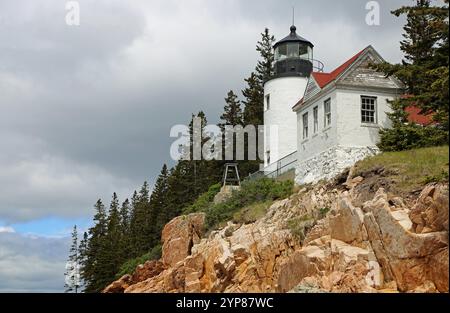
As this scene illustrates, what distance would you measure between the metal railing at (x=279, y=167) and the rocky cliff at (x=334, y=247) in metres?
5.47

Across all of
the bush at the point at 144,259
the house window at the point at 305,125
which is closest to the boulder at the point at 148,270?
the bush at the point at 144,259

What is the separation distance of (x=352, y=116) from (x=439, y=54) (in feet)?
21.8

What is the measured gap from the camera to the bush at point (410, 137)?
25234 mm

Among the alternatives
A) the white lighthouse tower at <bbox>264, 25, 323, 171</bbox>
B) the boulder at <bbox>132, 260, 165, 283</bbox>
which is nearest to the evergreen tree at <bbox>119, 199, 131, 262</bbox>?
the boulder at <bbox>132, 260, 165, 283</bbox>

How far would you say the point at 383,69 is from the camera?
1065 inches

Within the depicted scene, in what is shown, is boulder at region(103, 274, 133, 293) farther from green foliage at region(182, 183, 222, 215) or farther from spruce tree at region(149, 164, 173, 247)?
spruce tree at region(149, 164, 173, 247)

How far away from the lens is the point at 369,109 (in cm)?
3084

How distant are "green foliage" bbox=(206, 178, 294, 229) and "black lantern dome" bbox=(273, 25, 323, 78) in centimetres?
962

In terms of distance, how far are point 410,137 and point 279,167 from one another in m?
12.1

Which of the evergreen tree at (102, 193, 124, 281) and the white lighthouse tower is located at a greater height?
the white lighthouse tower

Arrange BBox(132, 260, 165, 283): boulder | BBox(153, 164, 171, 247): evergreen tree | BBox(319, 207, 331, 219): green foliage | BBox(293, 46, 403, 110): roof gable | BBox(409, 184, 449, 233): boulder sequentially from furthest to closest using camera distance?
BBox(153, 164, 171, 247): evergreen tree < BBox(132, 260, 165, 283): boulder < BBox(293, 46, 403, 110): roof gable < BBox(319, 207, 331, 219): green foliage < BBox(409, 184, 449, 233): boulder

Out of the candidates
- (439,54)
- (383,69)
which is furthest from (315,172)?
(439,54)

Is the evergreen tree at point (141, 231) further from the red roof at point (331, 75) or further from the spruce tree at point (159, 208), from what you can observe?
the red roof at point (331, 75)

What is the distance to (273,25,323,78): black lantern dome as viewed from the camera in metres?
42.7
